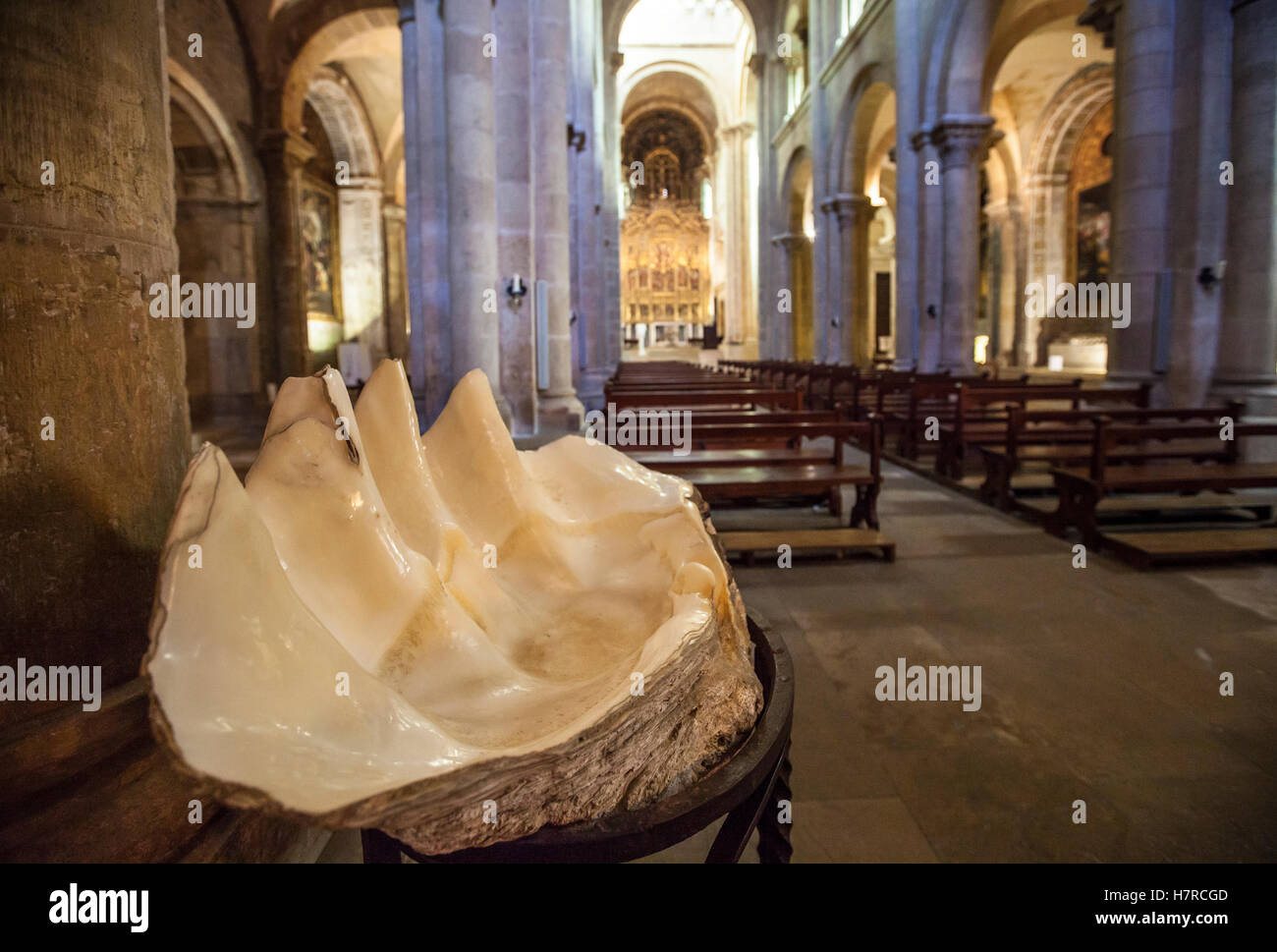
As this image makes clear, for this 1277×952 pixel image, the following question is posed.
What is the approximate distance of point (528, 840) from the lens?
0.99 m

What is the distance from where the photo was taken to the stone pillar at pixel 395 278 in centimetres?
1680

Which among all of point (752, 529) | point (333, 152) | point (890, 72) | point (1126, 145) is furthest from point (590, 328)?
point (752, 529)

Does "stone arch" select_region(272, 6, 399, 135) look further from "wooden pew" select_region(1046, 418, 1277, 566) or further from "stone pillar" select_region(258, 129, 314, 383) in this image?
"wooden pew" select_region(1046, 418, 1277, 566)

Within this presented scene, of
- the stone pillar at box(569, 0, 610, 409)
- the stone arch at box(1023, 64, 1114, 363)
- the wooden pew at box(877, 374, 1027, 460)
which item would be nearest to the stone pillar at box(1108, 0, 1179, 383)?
the wooden pew at box(877, 374, 1027, 460)

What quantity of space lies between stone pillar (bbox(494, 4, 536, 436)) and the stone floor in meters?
3.99

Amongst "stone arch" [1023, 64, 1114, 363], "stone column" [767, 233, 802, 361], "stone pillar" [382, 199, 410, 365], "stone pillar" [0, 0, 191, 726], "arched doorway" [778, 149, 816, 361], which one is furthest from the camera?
"stone column" [767, 233, 802, 361]

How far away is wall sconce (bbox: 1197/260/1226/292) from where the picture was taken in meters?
7.20

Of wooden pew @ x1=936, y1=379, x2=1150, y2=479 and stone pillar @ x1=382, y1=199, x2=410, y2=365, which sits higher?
stone pillar @ x1=382, y1=199, x2=410, y2=365

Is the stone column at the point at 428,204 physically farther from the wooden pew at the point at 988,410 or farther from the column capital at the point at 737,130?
the column capital at the point at 737,130

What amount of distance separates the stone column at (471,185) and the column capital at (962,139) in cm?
869

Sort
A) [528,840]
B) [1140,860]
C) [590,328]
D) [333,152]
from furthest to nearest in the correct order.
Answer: [333,152]
[590,328]
[1140,860]
[528,840]

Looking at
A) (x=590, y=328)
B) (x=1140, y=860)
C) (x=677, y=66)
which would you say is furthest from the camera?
(x=677, y=66)
